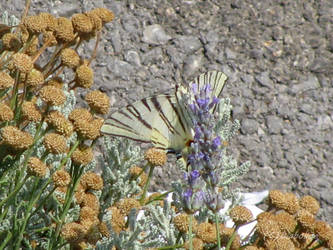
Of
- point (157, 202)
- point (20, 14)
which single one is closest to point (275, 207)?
point (157, 202)

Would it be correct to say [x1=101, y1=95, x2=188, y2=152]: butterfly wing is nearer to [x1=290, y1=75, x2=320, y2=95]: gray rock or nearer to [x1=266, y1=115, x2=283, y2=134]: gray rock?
[x1=266, y1=115, x2=283, y2=134]: gray rock

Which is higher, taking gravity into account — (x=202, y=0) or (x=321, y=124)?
(x=202, y=0)

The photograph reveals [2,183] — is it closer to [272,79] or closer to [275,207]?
[275,207]

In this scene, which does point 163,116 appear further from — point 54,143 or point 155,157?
point 54,143

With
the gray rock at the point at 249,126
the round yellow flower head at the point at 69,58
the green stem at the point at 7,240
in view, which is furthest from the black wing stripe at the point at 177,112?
the gray rock at the point at 249,126

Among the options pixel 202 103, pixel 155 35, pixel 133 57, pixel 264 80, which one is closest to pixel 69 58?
pixel 202 103

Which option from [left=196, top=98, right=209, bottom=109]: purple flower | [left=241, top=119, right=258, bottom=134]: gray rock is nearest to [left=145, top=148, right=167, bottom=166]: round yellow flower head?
[left=196, top=98, right=209, bottom=109]: purple flower

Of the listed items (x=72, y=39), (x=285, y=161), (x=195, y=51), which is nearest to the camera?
(x=72, y=39)
